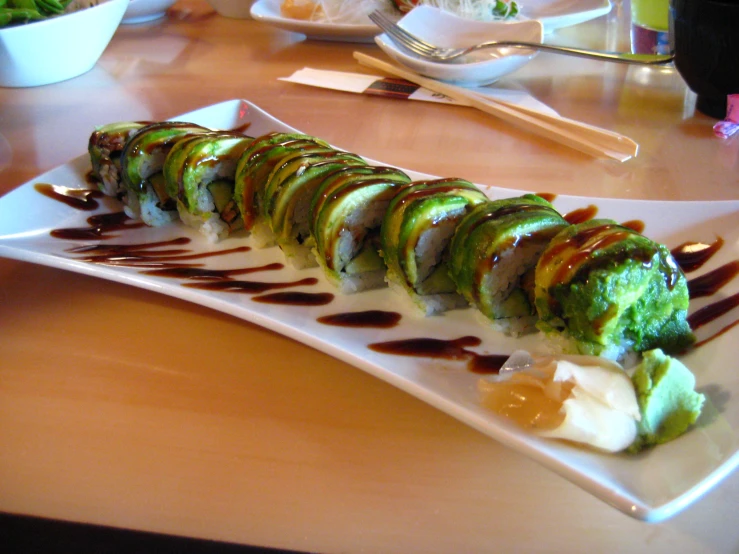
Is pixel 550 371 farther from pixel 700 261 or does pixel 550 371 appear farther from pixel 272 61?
pixel 272 61

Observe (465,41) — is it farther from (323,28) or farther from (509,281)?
(509,281)

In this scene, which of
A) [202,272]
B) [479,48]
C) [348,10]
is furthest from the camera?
[348,10]

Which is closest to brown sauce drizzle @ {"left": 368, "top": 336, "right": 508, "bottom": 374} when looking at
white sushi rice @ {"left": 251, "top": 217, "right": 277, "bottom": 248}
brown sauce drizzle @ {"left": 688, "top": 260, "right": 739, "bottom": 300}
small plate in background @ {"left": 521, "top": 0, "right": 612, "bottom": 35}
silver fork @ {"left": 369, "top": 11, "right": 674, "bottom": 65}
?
brown sauce drizzle @ {"left": 688, "top": 260, "right": 739, "bottom": 300}

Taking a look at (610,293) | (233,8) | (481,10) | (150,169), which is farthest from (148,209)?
(233,8)

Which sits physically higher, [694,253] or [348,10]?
[348,10]

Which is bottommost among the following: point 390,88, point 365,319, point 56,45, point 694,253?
point 365,319

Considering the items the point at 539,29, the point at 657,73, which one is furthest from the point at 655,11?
the point at 539,29

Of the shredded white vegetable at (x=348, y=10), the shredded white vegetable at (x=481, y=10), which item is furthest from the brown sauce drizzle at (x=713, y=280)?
the shredded white vegetable at (x=348, y=10)
